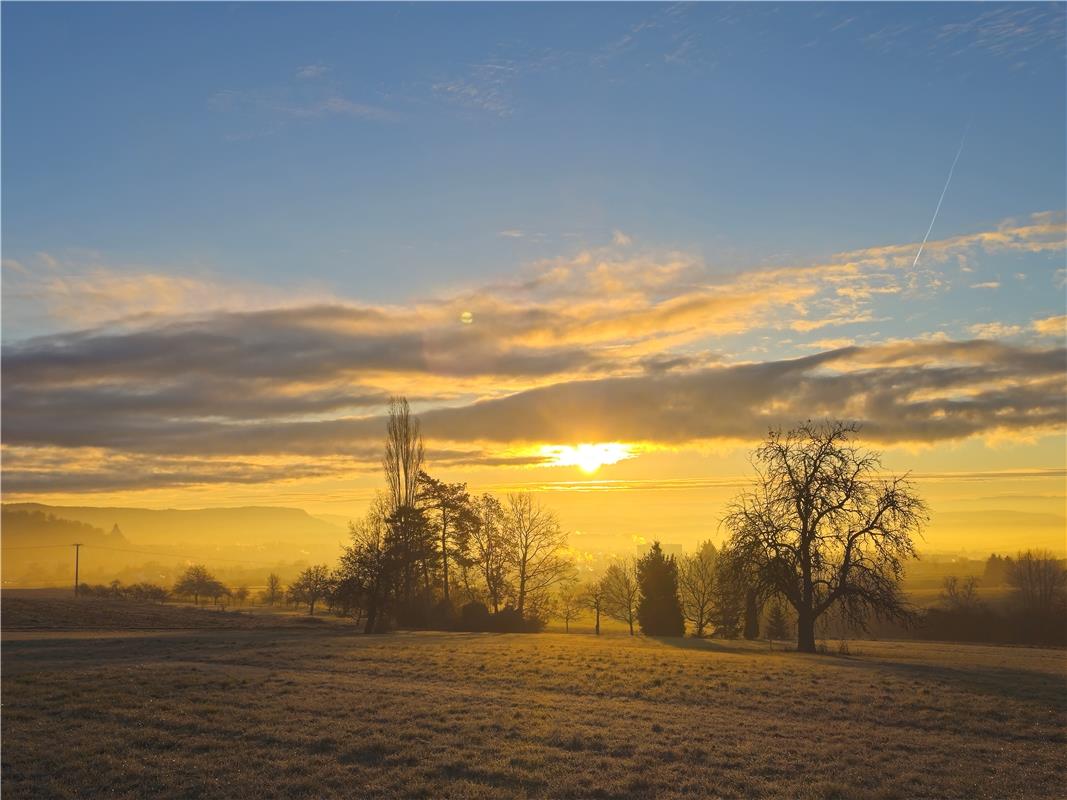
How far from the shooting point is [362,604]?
62.5m

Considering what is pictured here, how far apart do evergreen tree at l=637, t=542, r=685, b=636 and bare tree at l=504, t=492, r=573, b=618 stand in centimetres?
1049

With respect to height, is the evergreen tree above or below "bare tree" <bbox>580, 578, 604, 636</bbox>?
above

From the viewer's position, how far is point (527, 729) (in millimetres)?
19094

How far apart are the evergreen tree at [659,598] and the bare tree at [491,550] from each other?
49.5 feet

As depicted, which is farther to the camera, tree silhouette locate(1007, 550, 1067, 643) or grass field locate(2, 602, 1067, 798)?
tree silhouette locate(1007, 550, 1067, 643)

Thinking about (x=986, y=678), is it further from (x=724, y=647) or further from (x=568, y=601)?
(x=568, y=601)

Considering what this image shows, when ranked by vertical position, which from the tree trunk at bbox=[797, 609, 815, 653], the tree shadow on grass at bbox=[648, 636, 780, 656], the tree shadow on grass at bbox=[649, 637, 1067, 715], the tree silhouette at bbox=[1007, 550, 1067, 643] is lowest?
the tree silhouette at bbox=[1007, 550, 1067, 643]

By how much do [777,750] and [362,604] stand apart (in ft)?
166

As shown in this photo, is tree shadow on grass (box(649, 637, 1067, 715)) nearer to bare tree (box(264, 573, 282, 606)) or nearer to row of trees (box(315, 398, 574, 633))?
row of trees (box(315, 398, 574, 633))

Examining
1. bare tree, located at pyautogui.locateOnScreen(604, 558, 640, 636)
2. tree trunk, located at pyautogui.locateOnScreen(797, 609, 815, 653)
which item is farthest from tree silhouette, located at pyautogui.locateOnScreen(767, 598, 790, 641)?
tree trunk, located at pyautogui.locateOnScreen(797, 609, 815, 653)

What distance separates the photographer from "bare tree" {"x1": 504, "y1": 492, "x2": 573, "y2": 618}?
269 feet

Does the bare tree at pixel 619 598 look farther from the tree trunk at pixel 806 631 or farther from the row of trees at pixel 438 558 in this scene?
the tree trunk at pixel 806 631

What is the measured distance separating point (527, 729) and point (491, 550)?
200 ft

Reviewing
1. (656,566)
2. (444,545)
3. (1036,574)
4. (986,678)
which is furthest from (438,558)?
(1036,574)
